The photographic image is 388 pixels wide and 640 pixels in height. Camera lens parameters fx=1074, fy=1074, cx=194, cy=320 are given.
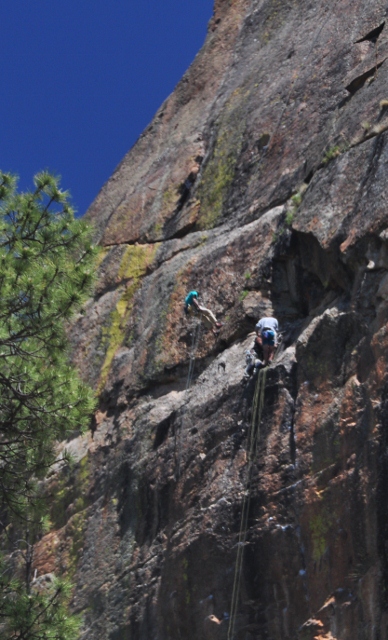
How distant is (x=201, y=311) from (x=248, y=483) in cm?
355

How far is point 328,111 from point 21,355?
6.90m

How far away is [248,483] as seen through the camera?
41.7 ft

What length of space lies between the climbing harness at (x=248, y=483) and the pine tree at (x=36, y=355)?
1.92m

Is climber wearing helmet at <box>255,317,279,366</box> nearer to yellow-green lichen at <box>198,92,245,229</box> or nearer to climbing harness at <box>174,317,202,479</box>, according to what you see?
climbing harness at <box>174,317,202,479</box>

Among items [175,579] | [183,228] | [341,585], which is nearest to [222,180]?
[183,228]

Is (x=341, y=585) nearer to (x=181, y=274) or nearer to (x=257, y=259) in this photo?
(x=257, y=259)

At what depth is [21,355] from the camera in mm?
12070

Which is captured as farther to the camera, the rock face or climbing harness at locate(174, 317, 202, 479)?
climbing harness at locate(174, 317, 202, 479)

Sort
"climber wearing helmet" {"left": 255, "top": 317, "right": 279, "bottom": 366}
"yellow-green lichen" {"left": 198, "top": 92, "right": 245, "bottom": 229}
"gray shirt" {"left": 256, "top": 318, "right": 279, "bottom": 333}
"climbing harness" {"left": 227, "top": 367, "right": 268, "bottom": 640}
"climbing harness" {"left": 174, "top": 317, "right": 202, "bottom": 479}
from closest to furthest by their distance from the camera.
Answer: "climbing harness" {"left": 227, "top": 367, "right": 268, "bottom": 640}, "climber wearing helmet" {"left": 255, "top": 317, "right": 279, "bottom": 366}, "gray shirt" {"left": 256, "top": 318, "right": 279, "bottom": 333}, "climbing harness" {"left": 174, "top": 317, "right": 202, "bottom": 479}, "yellow-green lichen" {"left": 198, "top": 92, "right": 245, "bottom": 229}

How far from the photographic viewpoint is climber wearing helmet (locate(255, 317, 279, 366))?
44.3 feet

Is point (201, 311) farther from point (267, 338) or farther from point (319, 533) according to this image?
point (319, 533)

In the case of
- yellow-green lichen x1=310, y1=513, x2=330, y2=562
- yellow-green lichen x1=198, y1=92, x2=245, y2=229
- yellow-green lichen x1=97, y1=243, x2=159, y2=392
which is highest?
yellow-green lichen x1=198, y1=92, x2=245, y2=229

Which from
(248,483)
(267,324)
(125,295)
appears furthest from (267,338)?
(125,295)

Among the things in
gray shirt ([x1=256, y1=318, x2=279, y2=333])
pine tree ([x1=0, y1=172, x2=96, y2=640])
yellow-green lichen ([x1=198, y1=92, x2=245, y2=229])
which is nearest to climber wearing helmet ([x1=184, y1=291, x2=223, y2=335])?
gray shirt ([x1=256, y1=318, x2=279, y2=333])
